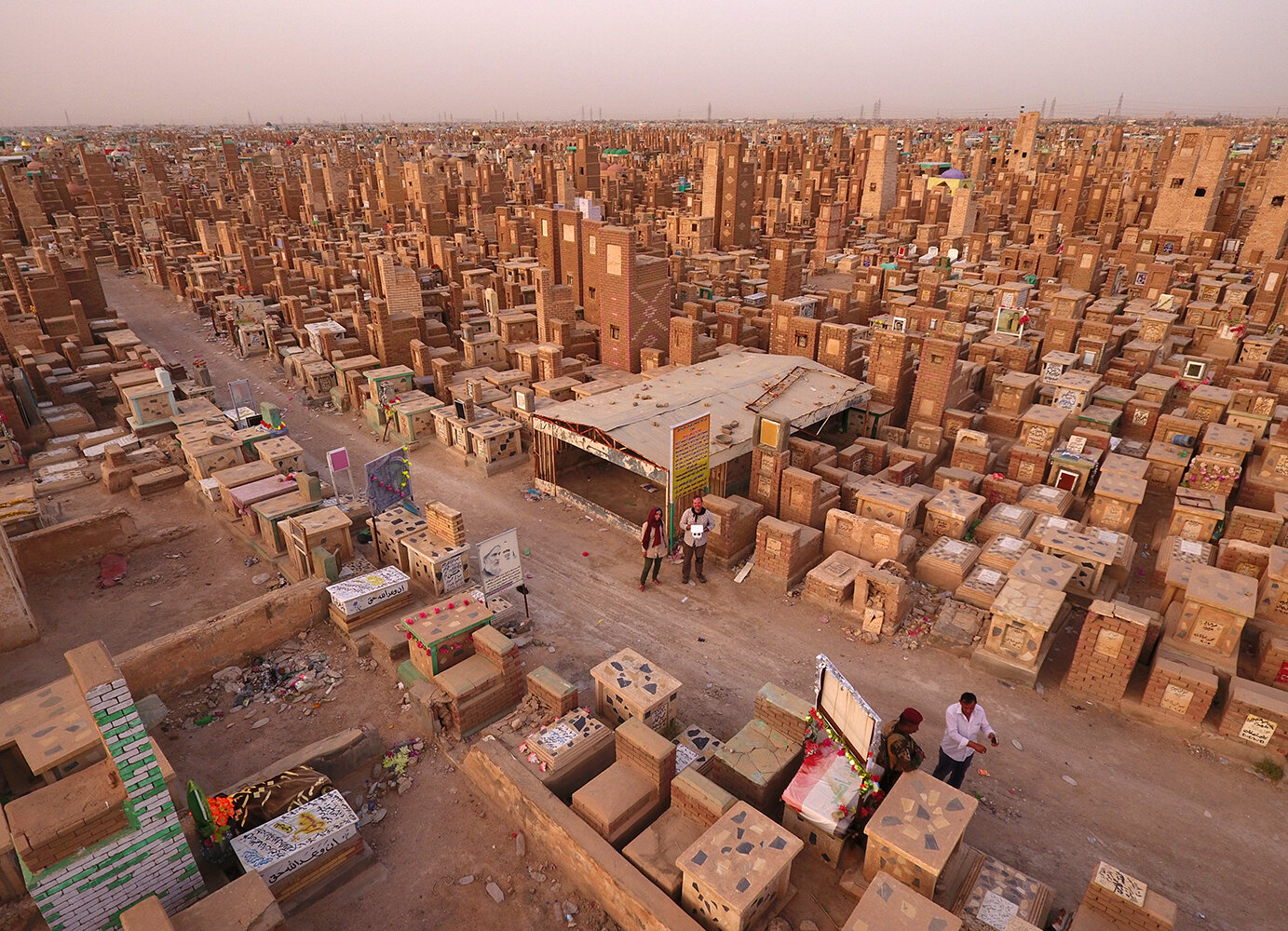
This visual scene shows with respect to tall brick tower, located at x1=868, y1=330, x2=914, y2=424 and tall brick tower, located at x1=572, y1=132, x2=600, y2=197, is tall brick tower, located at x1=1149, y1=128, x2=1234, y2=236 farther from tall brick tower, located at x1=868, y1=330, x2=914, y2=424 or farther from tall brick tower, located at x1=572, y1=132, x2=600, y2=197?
tall brick tower, located at x1=572, y1=132, x2=600, y2=197

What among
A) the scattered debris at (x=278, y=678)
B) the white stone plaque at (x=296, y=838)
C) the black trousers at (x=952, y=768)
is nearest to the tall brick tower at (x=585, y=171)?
the scattered debris at (x=278, y=678)

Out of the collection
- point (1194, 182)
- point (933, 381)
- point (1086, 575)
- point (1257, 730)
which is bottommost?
point (1257, 730)

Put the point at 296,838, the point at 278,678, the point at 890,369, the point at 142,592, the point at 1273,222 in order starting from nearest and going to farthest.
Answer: the point at 296,838, the point at 278,678, the point at 142,592, the point at 890,369, the point at 1273,222

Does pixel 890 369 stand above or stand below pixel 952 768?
above

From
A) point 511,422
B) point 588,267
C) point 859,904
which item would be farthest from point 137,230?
point 859,904

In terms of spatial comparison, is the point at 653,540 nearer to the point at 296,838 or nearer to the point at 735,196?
the point at 296,838

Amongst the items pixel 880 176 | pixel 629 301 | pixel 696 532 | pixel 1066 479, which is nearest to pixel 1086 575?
pixel 1066 479
